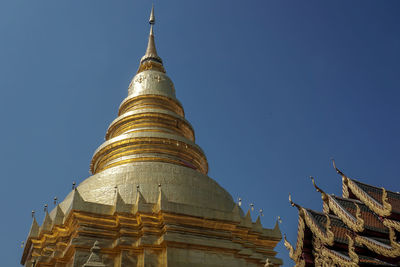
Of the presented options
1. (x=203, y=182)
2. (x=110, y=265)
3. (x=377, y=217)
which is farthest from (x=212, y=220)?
(x=377, y=217)

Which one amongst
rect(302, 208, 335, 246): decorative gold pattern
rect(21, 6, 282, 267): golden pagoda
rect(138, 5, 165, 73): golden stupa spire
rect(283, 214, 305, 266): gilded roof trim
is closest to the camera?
rect(302, 208, 335, 246): decorative gold pattern

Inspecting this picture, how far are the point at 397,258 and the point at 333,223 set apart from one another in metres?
1.44

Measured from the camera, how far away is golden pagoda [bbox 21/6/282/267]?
929 cm

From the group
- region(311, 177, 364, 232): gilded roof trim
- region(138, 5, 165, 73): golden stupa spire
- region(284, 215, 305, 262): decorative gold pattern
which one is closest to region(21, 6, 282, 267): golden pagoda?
region(284, 215, 305, 262): decorative gold pattern

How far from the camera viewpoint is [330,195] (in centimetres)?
870

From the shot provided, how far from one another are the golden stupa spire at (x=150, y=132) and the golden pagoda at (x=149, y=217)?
3cm

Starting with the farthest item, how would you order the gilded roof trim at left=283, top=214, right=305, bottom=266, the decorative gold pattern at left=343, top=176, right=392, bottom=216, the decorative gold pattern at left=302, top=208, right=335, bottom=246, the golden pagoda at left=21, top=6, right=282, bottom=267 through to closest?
1. the golden pagoda at left=21, top=6, right=282, bottom=267
2. the gilded roof trim at left=283, top=214, right=305, bottom=266
3. the decorative gold pattern at left=302, top=208, right=335, bottom=246
4. the decorative gold pattern at left=343, top=176, right=392, bottom=216

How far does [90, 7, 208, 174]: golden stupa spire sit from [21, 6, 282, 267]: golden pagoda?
0.03m

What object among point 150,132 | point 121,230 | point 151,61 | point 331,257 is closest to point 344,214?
point 331,257

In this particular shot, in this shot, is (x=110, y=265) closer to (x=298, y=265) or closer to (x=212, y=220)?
(x=212, y=220)

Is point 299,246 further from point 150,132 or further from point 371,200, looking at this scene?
point 150,132

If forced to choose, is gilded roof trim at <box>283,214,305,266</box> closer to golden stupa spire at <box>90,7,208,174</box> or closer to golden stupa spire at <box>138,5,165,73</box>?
golden stupa spire at <box>90,7,208,174</box>

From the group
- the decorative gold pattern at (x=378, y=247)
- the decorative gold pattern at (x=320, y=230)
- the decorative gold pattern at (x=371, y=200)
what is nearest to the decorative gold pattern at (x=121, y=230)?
the decorative gold pattern at (x=320, y=230)

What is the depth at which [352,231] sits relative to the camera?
7.97 metres
